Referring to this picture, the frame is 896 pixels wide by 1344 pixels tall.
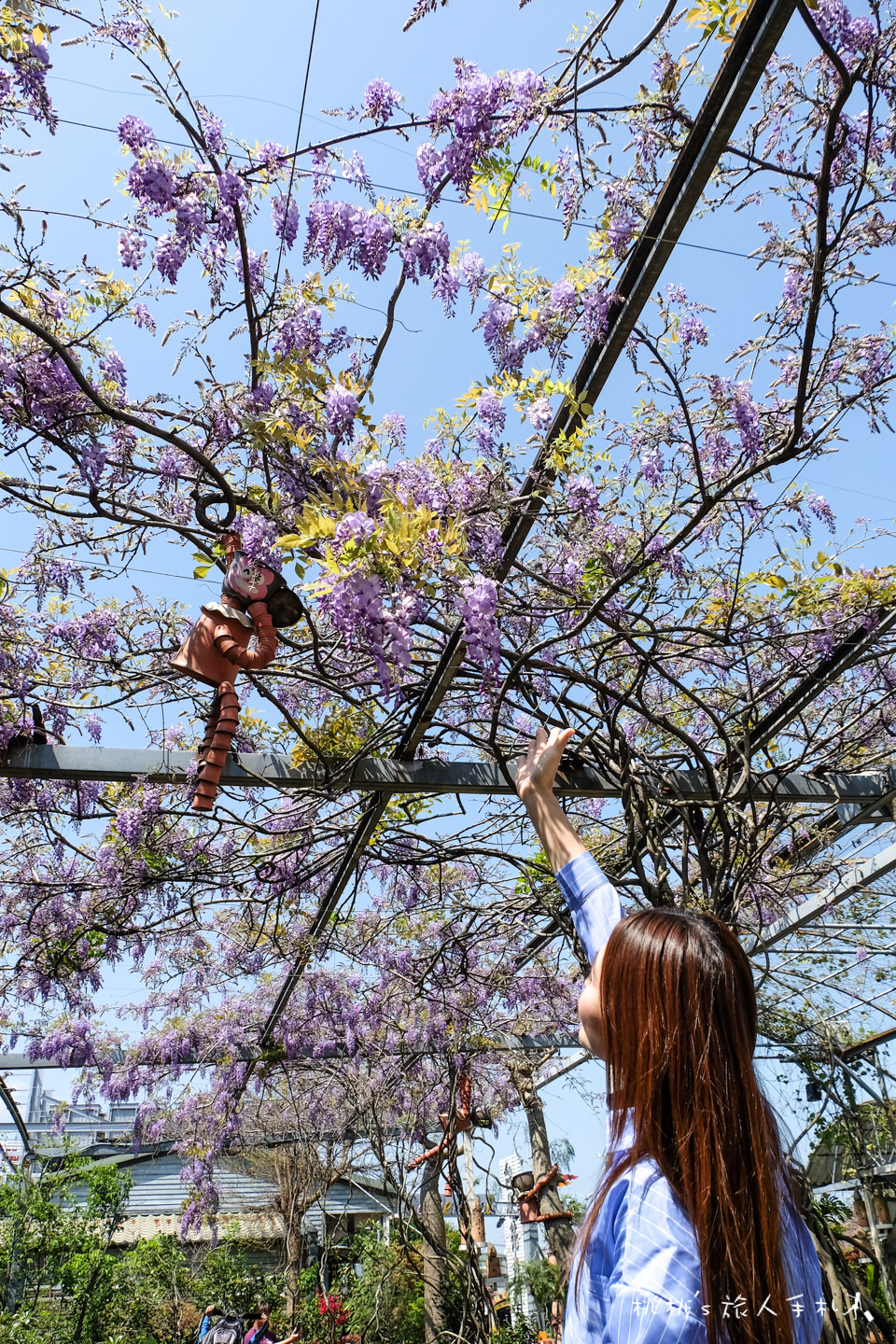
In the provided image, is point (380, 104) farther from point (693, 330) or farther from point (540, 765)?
point (540, 765)

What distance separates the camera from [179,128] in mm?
2375

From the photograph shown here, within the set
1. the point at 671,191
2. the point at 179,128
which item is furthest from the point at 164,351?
the point at 671,191

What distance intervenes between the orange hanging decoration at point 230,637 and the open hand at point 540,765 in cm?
150

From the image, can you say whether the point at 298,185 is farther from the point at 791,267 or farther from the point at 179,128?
the point at 791,267

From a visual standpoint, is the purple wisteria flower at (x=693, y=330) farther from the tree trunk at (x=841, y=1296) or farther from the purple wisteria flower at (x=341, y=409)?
the tree trunk at (x=841, y=1296)

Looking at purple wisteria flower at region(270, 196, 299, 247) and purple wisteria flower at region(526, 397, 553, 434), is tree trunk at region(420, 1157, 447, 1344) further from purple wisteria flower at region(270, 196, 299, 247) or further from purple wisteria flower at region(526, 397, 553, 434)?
purple wisteria flower at region(270, 196, 299, 247)

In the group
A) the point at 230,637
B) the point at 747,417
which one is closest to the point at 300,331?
the point at 230,637

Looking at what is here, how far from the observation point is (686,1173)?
2.56 ft

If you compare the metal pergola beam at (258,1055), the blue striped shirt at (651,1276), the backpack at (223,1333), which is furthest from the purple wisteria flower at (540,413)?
the backpack at (223,1333)

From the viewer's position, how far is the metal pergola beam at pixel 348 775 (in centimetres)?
359

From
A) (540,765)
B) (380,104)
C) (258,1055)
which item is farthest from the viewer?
(258,1055)

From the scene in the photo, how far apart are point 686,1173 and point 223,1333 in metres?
7.77

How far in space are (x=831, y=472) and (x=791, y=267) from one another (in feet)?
Answer: 3.41

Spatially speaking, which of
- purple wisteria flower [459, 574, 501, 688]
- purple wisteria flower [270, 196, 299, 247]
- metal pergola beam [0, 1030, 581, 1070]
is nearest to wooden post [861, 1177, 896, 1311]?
metal pergola beam [0, 1030, 581, 1070]
